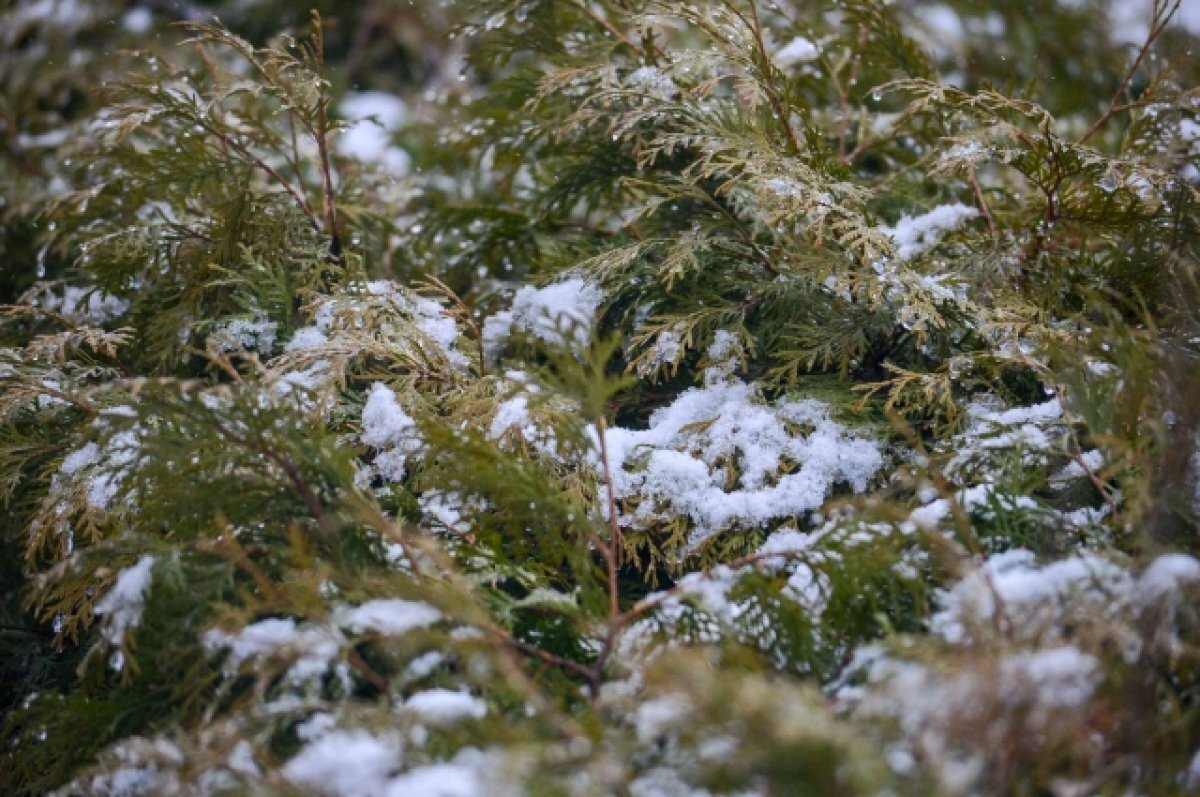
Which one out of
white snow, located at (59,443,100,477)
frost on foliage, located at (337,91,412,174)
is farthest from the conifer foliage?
frost on foliage, located at (337,91,412,174)

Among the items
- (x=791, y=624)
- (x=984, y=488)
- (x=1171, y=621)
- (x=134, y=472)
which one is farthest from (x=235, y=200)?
(x=1171, y=621)

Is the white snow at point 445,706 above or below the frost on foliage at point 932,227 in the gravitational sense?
below

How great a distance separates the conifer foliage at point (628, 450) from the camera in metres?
1.06

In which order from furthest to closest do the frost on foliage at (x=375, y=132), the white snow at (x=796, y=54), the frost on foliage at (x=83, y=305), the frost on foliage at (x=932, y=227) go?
the frost on foliage at (x=375, y=132) → the white snow at (x=796, y=54) → the frost on foliage at (x=83, y=305) → the frost on foliage at (x=932, y=227)

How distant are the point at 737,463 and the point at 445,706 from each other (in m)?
0.77


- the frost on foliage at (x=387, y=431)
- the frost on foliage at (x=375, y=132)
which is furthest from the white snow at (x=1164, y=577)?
the frost on foliage at (x=375, y=132)

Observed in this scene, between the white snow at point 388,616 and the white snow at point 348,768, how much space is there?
0.55 feet

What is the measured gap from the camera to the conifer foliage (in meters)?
1.06

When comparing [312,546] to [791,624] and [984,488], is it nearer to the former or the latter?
[791,624]

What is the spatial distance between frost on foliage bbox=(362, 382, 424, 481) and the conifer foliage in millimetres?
10

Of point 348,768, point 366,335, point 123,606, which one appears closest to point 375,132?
point 366,335

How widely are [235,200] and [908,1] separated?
3415 millimetres

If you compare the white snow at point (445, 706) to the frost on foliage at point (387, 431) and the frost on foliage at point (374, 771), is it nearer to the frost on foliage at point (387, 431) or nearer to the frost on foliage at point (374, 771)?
the frost on foliage at point (374, 771)

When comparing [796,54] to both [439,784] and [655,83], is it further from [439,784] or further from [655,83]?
[439,784]
